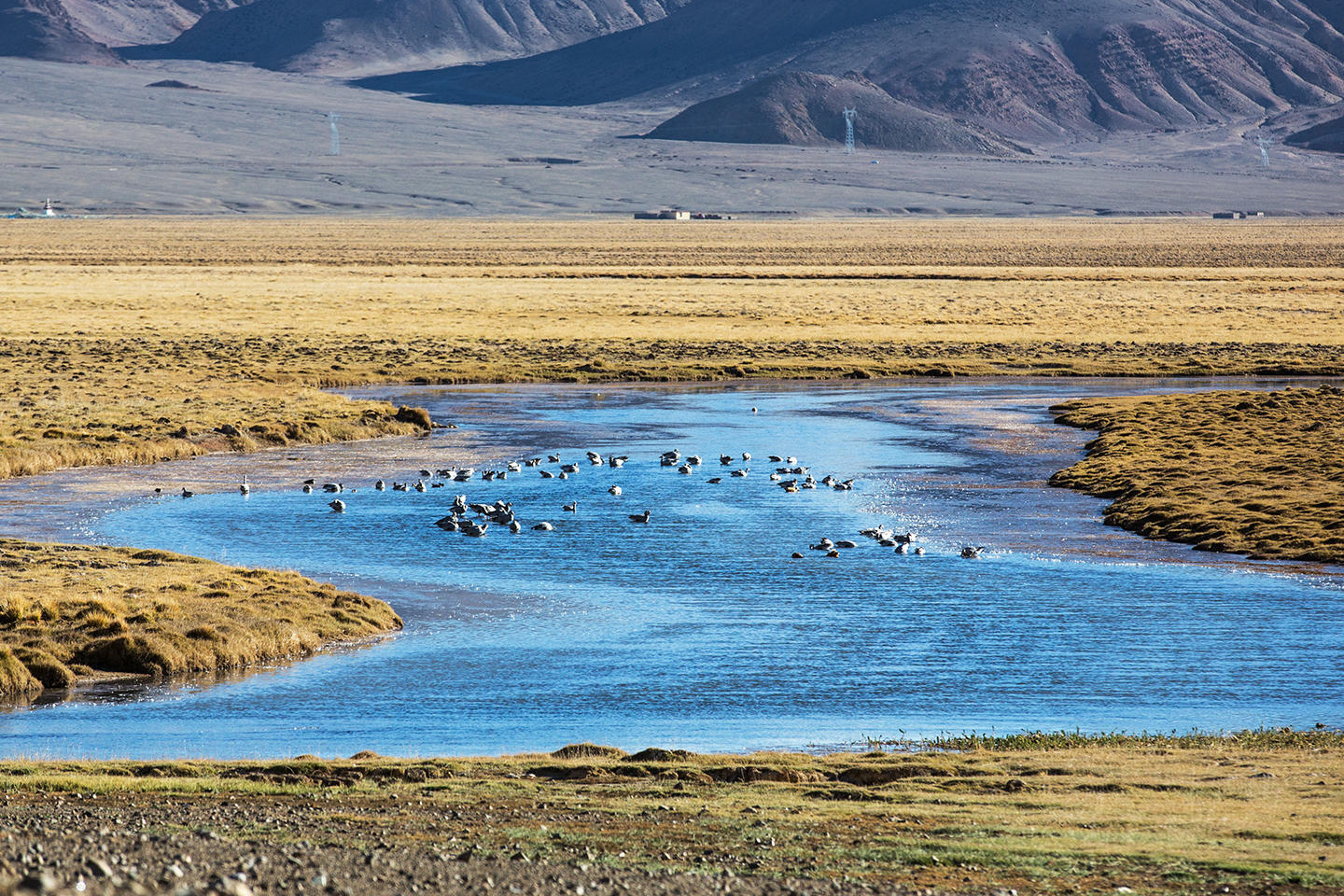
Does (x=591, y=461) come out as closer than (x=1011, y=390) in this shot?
Yes

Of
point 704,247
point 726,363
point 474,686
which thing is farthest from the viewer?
point 704,247

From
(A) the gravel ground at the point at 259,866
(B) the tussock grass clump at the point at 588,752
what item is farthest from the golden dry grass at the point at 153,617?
(A) the gravel ground at the point at 259,866

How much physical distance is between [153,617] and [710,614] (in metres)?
8.15

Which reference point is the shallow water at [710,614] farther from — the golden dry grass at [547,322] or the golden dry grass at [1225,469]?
the golden dry grass at [547,322]

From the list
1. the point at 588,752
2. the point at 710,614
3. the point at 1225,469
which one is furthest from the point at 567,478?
the point at 588,752

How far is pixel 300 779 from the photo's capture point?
50.6 feet

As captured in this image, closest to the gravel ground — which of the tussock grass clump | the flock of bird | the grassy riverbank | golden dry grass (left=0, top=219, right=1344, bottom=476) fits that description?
the grassy riverbank

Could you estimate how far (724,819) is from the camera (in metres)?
14.1

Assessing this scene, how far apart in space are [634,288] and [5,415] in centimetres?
6384

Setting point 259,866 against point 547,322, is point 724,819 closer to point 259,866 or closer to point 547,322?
point 259,866

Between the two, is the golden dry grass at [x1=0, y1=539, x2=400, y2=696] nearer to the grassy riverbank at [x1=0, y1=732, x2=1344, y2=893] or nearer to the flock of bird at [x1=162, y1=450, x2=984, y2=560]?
the grassy riverbank at [x1=0, y1=732, x2=1344, y2=893]

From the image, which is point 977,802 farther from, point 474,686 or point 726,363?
point 726,363

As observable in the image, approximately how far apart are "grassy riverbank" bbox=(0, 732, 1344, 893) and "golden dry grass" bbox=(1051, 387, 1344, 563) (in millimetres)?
14364

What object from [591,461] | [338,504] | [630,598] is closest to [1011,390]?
[591,461]
